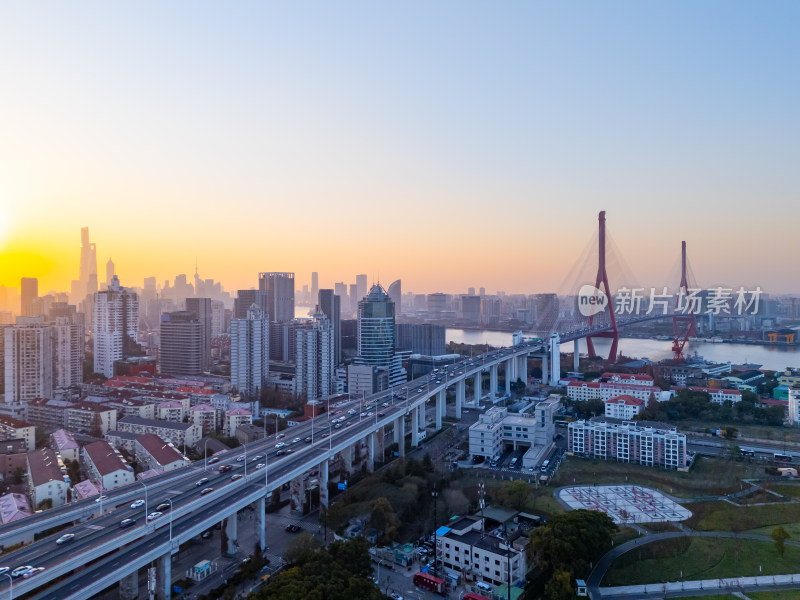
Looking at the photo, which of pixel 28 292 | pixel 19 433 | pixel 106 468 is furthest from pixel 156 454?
pixel 28 292

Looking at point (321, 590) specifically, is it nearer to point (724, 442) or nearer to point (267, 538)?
point (267, 538)

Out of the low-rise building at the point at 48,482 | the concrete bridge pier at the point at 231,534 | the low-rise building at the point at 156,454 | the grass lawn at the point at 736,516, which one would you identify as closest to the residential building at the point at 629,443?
the grass lawn at the point at 736,516

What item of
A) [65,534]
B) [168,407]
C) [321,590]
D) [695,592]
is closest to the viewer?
[321,590]

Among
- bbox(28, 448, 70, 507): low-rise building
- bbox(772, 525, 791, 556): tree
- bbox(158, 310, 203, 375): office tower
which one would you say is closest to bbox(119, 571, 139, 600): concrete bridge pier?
bbox(28, 448, 70, 507): low-rise building

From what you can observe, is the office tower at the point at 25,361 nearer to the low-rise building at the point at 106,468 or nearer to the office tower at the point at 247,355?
the office tower at the point at 247,355

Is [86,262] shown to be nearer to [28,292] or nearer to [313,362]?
[28,292]

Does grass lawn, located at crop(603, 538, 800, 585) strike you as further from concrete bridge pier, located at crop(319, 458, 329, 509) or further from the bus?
concrete bridge pier, located at crop(319, 458, 329, 509)

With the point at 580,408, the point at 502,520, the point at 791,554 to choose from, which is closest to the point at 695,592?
the point at 791,554
